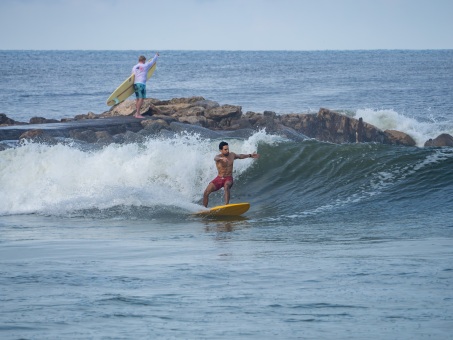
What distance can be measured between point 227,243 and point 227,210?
309cm

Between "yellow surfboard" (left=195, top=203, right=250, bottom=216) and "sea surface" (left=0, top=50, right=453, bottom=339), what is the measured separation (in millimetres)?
240

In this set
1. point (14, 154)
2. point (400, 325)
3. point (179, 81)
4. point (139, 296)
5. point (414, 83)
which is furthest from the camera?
point (179, 81)

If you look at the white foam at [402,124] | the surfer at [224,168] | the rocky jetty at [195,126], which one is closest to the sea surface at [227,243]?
the surfer at [224,168]

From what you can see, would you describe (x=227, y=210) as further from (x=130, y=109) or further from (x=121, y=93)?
(x=121, y=93)

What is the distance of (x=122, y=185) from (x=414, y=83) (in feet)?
152

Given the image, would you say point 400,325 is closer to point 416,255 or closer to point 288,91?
point 416,255

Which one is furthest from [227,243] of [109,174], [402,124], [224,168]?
[402,124]

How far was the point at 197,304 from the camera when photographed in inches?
289

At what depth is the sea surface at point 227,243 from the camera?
6.88 m

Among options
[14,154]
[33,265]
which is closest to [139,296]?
[33,265]

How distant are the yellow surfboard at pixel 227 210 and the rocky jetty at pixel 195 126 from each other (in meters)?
7.32

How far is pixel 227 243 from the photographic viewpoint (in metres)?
11.1

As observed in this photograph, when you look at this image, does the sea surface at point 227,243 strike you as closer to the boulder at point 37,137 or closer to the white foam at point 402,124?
the boulder at point 37,137

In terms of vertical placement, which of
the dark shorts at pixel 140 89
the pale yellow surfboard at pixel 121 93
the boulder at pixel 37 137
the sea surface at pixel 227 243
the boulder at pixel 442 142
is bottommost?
the sea surface at pixel 227 243
